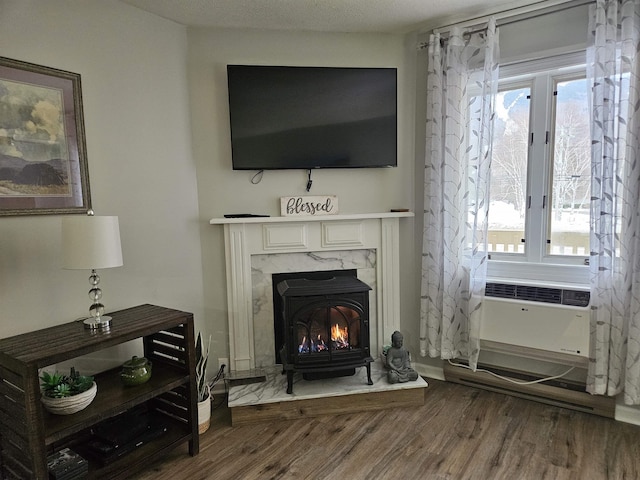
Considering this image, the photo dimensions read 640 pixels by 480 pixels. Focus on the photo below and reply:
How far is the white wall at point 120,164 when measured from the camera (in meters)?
1.93

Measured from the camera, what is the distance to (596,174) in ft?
7.39

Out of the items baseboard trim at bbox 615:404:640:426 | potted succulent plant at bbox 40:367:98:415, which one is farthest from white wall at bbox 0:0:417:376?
baseboard trim at bbox 615:404:640:426

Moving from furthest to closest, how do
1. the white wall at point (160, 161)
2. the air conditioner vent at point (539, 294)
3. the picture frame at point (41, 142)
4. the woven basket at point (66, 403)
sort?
the air conditioner vent at point (539, 294)
the white wall at point (160, 161)
the picture frame at point (41, 142)
the woven basket at point (66, 403)

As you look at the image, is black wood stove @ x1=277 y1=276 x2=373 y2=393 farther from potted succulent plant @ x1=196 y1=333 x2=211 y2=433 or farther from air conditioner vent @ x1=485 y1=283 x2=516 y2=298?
air conditioner vent @ x1=485 y1=283 x2=516 y2=298

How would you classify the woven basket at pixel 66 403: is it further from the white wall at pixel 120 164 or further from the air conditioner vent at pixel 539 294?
the air conditioner vent at pixel 539 294

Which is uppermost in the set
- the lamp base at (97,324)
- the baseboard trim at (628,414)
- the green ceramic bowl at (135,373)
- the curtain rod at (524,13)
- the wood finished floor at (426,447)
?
the curtain rod at (524,13)

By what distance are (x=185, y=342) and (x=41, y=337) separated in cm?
65

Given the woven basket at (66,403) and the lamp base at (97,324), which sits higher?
the lamp base at (97,324)

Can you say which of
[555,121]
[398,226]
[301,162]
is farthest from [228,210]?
[555,121]

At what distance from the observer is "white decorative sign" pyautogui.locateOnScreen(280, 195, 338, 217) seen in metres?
2.87

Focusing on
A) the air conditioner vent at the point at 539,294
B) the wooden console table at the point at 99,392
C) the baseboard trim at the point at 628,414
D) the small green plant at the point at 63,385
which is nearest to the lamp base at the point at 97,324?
the wooden console table at the point at 99,392

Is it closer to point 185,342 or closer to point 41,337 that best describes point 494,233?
point 185,342

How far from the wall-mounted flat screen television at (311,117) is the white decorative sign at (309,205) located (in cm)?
23

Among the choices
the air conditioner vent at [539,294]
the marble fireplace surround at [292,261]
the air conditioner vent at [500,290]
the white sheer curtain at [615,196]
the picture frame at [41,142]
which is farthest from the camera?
the marble fireplace surround at [292,261]
